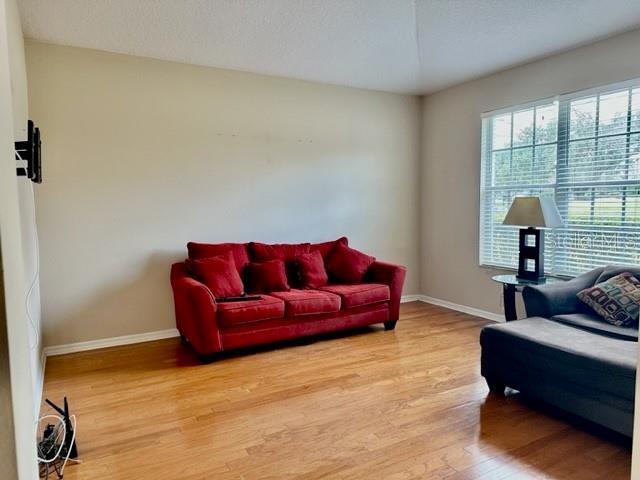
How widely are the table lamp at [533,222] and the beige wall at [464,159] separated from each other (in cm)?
88

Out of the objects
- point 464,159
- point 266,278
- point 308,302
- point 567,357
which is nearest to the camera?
point 567,357

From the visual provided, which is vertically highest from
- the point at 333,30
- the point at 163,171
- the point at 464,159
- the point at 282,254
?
the point at 333,30

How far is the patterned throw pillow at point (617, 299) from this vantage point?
289 centimetres

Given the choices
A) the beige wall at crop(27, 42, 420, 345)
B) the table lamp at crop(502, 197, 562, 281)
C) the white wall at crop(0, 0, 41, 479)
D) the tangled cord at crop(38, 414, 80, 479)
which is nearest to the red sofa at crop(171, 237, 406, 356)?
the beige wall at crop(27, 42, 420, 345)

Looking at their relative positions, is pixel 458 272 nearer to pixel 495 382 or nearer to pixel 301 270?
pixel 301 270

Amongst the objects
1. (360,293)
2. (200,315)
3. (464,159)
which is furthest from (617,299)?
(200,315)

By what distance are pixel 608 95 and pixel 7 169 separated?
4.17 meters

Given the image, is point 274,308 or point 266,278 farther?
point 266,278

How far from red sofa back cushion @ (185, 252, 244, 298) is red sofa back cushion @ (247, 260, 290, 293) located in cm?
20

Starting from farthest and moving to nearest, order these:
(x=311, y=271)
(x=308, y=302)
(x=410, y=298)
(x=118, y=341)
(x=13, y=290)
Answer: (x=410, y=298), (x=311, y=271), (x=118, y=341), (x=308, y=302), (x=13, y=290)

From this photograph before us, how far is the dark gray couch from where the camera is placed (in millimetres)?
2234

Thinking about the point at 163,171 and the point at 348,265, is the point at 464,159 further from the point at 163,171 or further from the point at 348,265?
the point at 163,171

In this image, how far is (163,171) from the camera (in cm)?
411

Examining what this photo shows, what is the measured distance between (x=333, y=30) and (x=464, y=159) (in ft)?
7.50
